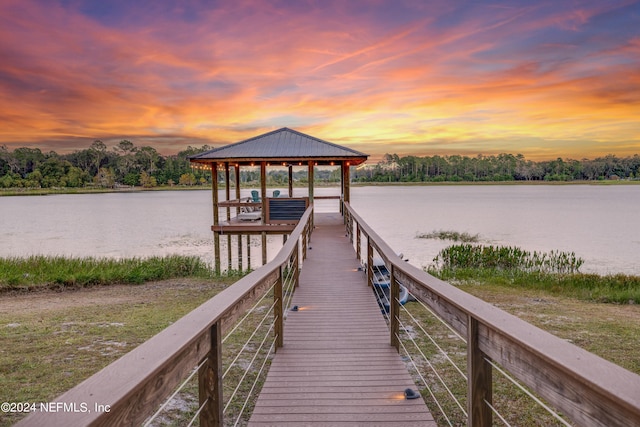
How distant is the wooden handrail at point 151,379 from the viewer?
93cm

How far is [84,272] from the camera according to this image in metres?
11.5

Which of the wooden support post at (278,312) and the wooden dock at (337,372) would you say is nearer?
the wooden dock at (337,372)

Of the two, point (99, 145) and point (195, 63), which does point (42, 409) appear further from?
point (99, 145)

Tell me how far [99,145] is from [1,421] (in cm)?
9756

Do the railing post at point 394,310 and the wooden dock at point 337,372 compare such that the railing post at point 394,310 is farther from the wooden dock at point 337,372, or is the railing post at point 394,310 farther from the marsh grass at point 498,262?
the marsh grass at point 498,262

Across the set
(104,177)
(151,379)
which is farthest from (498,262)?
(104,177)

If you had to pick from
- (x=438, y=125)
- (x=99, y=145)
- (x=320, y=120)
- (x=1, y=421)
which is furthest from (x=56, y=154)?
(x=1, y=421)

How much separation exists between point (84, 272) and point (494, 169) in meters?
113

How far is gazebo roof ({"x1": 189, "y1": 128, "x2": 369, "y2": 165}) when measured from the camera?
13.7 m

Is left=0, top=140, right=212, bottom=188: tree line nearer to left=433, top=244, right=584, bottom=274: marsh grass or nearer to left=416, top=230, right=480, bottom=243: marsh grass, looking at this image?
left=416, top=230, right=480, bottom=243: marsh grass

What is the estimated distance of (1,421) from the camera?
3.71 metres

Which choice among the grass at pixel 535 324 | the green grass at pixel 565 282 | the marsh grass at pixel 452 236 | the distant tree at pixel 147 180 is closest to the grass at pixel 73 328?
the grass at pixel 535 324

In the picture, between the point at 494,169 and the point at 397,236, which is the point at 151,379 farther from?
the point at 494,169

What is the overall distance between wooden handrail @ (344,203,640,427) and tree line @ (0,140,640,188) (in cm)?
7781
